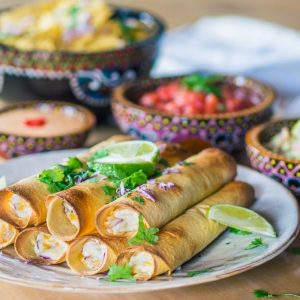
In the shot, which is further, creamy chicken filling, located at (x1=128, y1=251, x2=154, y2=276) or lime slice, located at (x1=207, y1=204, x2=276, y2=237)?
lime slice, located at (x1=207, y1=204, x2=276, y2=237)

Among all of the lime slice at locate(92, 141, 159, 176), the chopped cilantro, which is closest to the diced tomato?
the lime slice at locate(92, 141, 159, 176)

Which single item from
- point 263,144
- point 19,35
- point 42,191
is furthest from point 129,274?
point 19,35

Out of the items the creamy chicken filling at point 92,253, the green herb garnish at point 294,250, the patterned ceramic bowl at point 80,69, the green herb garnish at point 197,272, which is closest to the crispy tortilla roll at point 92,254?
the creamy chicken filling at point 92,253

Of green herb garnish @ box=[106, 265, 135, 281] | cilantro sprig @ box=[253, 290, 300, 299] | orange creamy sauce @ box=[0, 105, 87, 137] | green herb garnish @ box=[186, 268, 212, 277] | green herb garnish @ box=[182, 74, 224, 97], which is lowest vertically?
orange creamy sauce @ box=[0, 105, 87, 137]

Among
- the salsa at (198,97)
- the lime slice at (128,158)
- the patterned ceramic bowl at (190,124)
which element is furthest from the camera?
the salsa at (198,97)

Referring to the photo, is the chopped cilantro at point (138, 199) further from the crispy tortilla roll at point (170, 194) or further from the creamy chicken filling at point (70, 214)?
the creamy chicken filling at point (70, 214)

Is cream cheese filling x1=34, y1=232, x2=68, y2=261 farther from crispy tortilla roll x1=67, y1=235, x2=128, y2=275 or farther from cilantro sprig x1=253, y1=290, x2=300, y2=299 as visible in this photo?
cilantro sprig x1=253, y1=290, x2=300, y2=299

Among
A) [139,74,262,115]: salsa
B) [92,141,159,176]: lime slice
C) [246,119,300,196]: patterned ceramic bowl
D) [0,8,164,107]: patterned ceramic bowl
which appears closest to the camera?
[92,141,159,176]: lime slice
